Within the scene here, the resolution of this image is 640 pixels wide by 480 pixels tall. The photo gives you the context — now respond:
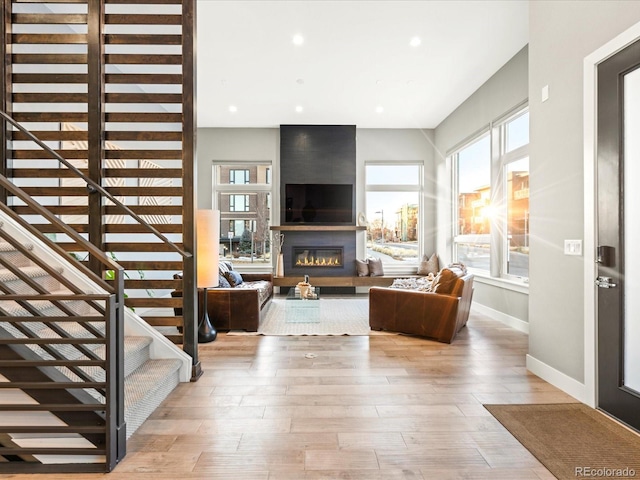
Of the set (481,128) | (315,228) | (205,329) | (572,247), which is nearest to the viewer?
(572,247)

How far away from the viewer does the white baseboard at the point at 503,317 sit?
4570 mm

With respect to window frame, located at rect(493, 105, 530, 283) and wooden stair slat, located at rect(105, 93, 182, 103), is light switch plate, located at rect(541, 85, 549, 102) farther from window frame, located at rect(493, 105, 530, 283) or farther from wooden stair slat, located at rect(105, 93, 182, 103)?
wooden stair slat, located at rect(105, 93, 182, 103)

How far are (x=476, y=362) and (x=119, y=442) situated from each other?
9.61 ft

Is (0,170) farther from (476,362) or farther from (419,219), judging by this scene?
(419,219)

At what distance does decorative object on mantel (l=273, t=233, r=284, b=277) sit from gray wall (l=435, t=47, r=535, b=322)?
3.24 meters

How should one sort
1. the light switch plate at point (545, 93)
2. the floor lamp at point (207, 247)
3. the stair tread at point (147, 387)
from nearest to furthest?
1. the stair tread at point (147, 387)
2. the light switch plate at point (545, 93)
3. the floor lamp at point (207, 247)

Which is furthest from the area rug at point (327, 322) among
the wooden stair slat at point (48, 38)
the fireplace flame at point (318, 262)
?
the wooden stair slat at point (48, 38)

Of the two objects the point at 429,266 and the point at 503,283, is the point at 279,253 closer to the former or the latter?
the point at 429,266

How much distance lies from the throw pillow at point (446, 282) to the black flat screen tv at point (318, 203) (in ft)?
Result: 11.7

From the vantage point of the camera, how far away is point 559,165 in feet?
9.46

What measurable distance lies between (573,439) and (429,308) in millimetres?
2105

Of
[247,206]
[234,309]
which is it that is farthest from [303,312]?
[247,206]

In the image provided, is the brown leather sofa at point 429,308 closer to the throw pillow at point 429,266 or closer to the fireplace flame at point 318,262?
the throw pillow at point 429,266

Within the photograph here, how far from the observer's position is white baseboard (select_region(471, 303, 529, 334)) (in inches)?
180
